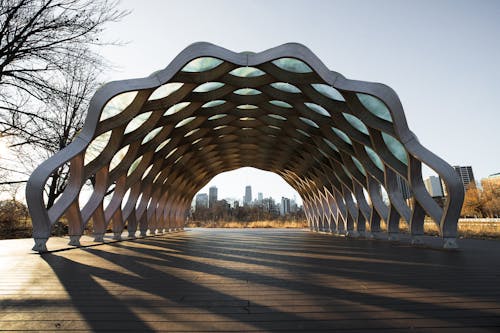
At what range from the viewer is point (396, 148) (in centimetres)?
1567

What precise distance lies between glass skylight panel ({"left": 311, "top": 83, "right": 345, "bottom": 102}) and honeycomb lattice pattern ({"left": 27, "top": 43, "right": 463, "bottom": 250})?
0.07 m

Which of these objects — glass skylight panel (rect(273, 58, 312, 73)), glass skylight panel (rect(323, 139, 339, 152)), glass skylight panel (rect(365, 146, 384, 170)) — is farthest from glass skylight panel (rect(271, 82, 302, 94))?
glass skylight panel (rect(323, 139, 339, 152))

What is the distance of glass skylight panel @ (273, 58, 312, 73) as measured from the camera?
14618 mm

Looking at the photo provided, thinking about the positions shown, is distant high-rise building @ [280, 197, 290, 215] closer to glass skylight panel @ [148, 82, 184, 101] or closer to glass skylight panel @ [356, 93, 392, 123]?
glass skylight panel @ [356, 93, 392, 123]

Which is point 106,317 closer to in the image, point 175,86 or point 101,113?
point 101,113

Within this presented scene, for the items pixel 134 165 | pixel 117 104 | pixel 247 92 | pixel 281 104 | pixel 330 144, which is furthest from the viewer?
pixel 330 144

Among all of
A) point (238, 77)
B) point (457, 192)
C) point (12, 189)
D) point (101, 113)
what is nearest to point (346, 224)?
point (457, 192)

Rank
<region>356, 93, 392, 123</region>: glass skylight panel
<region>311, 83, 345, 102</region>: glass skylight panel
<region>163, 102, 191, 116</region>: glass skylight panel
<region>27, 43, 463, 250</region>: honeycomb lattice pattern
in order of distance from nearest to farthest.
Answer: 1. <region>27, 43, 463, 250</region>: honeycomb lattice pattern
2. <region>356, 93, 392, 123</region>: glass skylight panel
3. <region>311, 83, 345, 102</region>: glass skylight panel
4. <region>163, 102, 191, 116</region>: glass skylight panel

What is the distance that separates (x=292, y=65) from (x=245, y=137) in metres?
16.3

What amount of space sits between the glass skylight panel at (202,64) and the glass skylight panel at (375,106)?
7353 millimetres

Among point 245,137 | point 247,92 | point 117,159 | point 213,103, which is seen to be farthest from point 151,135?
point 245,137

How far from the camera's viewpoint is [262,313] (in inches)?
162

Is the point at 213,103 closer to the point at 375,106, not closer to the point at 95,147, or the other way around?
the point at 95,147

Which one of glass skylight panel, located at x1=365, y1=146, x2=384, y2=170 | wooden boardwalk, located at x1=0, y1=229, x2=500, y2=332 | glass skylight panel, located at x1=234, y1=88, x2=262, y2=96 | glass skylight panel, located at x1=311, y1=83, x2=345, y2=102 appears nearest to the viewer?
wooden boardwalk, located at x1=0, y1=229, x2=500, y2=332
